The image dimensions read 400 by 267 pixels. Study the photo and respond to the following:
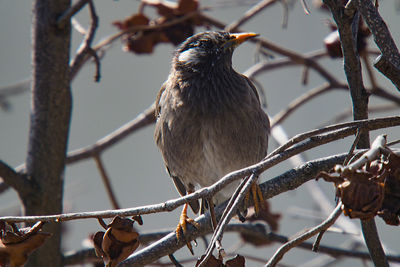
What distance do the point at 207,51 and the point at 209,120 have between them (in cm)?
51

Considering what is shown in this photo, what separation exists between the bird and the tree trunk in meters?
0.57

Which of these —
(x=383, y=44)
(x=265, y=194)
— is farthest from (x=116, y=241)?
(x=383, y=44)

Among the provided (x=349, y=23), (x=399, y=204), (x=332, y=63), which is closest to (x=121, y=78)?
(x=332, y=63)

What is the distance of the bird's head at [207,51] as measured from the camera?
307cm

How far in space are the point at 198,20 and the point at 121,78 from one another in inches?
125

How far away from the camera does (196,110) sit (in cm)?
280

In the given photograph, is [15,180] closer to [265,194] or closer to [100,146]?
[100,146]

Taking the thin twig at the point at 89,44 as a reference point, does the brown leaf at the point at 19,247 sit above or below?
below

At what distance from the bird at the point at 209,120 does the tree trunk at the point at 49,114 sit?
57 centimetres

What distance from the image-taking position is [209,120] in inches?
109

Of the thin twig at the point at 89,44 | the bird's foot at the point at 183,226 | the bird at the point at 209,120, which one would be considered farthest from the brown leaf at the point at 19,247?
the bird at the point at 209,120

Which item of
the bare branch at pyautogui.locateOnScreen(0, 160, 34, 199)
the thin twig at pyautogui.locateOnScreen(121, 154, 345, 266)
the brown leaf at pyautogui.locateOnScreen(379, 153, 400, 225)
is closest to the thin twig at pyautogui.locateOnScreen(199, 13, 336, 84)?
the bare branch at pyautogui.locateOnScreen(0, 160, 34, 199)

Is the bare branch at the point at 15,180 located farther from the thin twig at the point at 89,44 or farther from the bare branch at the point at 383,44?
the bare branch at the point at 383,44

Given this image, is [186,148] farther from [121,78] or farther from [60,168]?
[121,78]
